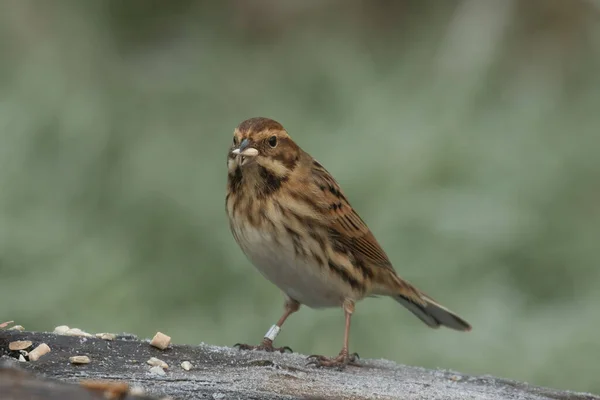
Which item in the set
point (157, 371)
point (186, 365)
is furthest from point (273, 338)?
point (157, 371)

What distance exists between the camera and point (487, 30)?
9.41m

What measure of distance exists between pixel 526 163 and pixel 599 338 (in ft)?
6.16

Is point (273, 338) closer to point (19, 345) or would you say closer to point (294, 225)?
point (294, 225)

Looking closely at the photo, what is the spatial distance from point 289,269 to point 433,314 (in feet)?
3.64

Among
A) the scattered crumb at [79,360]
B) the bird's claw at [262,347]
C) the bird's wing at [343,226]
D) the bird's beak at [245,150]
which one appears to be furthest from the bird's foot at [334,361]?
the scattered crumb at [79,360]

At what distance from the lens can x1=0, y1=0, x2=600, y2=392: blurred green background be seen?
6762 mm

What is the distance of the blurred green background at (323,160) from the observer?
6.76 m

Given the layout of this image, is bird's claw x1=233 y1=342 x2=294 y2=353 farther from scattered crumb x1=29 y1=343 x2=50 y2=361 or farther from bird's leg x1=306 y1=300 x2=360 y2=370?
scattered crumb x1=29 y1=343 x2=50 y2=361

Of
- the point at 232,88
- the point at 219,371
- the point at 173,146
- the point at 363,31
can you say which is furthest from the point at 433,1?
the point at 219,371

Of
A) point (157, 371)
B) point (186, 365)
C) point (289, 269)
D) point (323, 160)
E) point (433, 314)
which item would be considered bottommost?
point (157, 371)

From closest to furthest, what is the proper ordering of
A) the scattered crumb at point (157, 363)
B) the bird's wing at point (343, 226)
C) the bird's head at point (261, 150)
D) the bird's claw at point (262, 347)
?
the scattered crumb at point (157, 363) → the bird's head at point (261, 150) → the bird's claw at point (262, 347) → the bird's wing at point (343, 226)

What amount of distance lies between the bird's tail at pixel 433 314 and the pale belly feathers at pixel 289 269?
604 mm

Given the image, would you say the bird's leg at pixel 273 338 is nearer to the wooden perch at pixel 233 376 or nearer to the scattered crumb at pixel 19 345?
the wooden perch at pixel 233 376

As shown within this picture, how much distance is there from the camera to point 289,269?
5492mm
